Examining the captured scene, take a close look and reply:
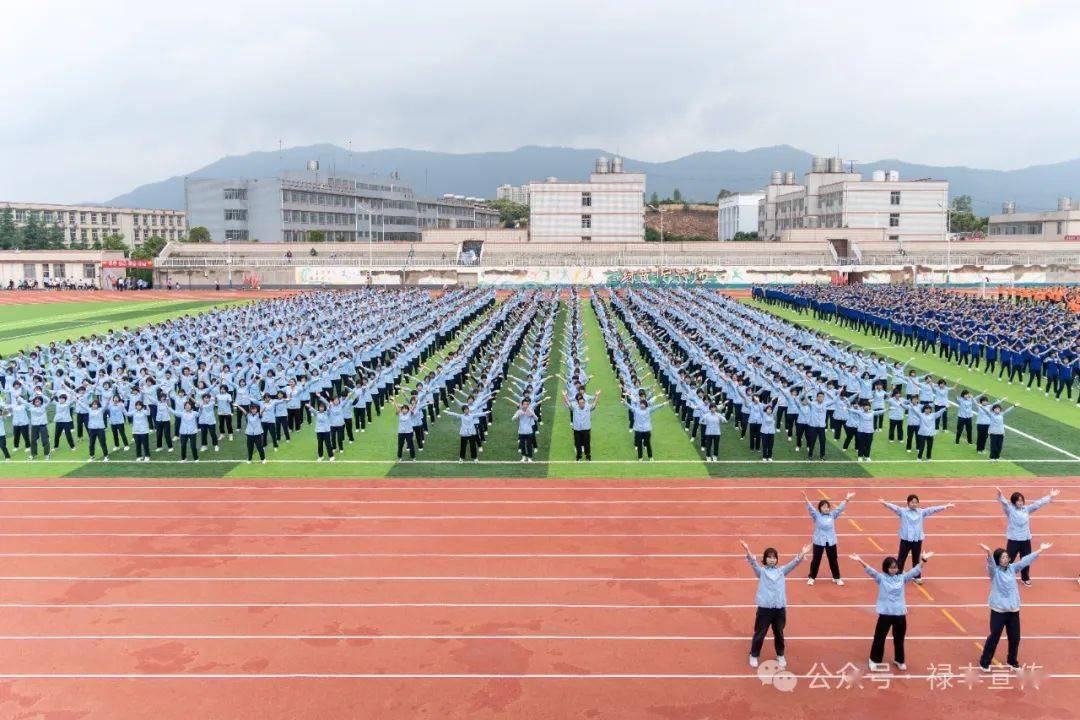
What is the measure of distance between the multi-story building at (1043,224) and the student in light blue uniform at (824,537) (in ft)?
245

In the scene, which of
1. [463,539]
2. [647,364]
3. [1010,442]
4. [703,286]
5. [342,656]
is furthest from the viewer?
[703,286]

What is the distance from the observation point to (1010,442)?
56.1 ft

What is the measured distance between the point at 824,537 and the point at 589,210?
72.8 m

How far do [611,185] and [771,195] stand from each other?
3285cm

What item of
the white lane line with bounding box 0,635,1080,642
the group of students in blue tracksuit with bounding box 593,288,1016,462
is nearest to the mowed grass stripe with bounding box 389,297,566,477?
the group of students in blue tracksuit with bounding box 593,288,1016,462

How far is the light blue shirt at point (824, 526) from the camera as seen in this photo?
32.6 feet

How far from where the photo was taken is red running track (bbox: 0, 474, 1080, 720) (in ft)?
25.7

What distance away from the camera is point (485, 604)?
9766 millimetres

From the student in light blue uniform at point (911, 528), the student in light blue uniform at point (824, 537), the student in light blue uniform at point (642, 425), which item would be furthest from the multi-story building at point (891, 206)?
the student in light blue uniform at point (824, 537)

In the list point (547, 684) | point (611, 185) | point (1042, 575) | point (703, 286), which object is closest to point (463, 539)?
point (547, 684)

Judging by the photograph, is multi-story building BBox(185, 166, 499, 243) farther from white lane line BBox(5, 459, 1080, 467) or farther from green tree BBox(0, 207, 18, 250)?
white lane line BBox(5, 459, 1080, 467)

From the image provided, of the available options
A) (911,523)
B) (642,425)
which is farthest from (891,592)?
(642,425)

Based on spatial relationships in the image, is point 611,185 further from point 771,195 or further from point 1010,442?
point 1010,442

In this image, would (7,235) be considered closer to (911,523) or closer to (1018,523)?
(911,523)
